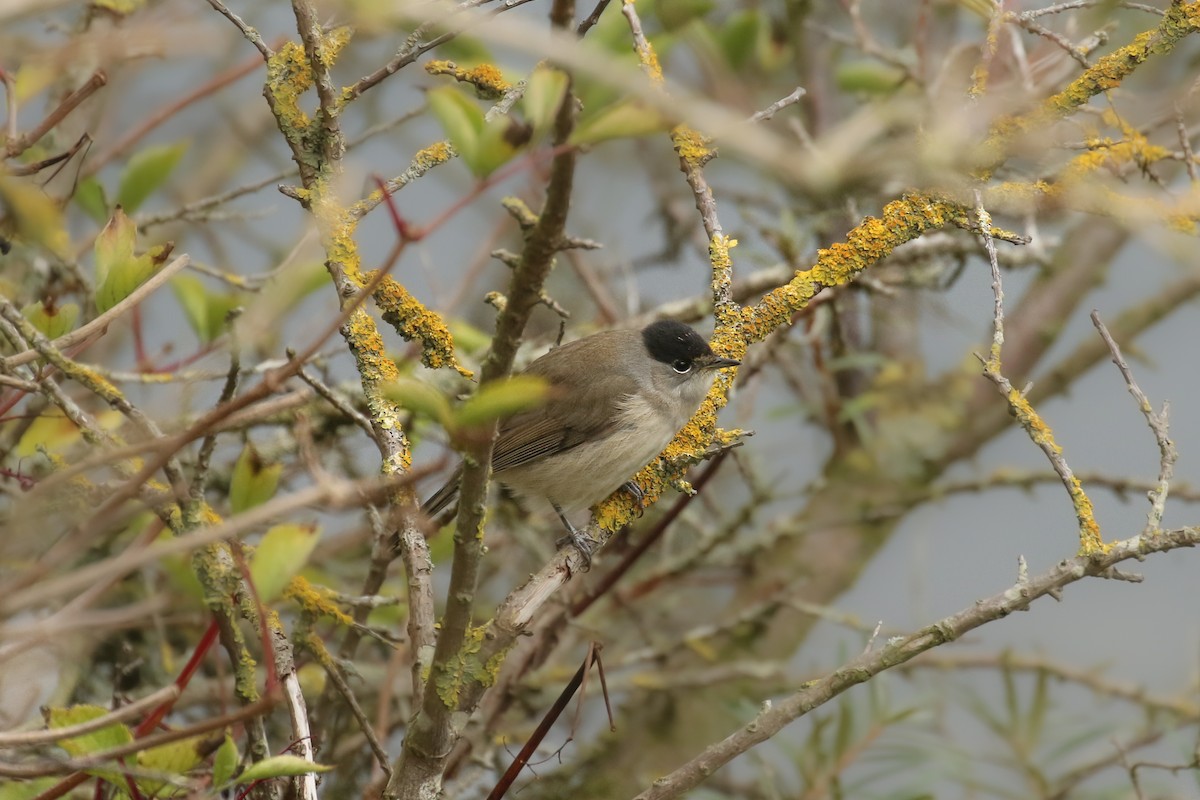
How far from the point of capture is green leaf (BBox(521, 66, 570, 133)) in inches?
54.4

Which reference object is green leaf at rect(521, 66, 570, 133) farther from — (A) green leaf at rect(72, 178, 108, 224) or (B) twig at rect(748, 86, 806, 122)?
(A) green leaf at rect(72, 178, 108, 224)

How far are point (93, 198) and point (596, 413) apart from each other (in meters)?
1.64

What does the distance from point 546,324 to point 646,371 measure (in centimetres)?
115

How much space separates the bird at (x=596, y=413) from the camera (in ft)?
12.6

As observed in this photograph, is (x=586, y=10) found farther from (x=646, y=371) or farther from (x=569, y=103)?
(x=569, y=103)

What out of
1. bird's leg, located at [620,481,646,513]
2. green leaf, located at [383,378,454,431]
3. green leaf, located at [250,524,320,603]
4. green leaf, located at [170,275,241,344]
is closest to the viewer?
green leaf, located at [383,378,454,431]

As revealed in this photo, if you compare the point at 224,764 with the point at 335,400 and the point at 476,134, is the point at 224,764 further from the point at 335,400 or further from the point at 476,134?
the point at 476,134

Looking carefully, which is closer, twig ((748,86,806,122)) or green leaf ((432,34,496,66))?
twig ((748,86,806,122))

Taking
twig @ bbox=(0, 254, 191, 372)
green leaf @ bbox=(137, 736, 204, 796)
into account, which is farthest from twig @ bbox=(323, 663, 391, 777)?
twig @ bbox=(0, 254, 191, 372)

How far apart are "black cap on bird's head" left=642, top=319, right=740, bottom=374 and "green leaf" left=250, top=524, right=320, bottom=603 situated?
2.16m

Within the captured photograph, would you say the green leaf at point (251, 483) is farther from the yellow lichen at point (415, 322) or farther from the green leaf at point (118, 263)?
the yellow lichen at point (415, 322)

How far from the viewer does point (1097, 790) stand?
3877mm

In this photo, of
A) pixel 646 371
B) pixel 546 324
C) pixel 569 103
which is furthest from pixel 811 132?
pixel 569 103

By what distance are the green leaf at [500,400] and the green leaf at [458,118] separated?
29cm
